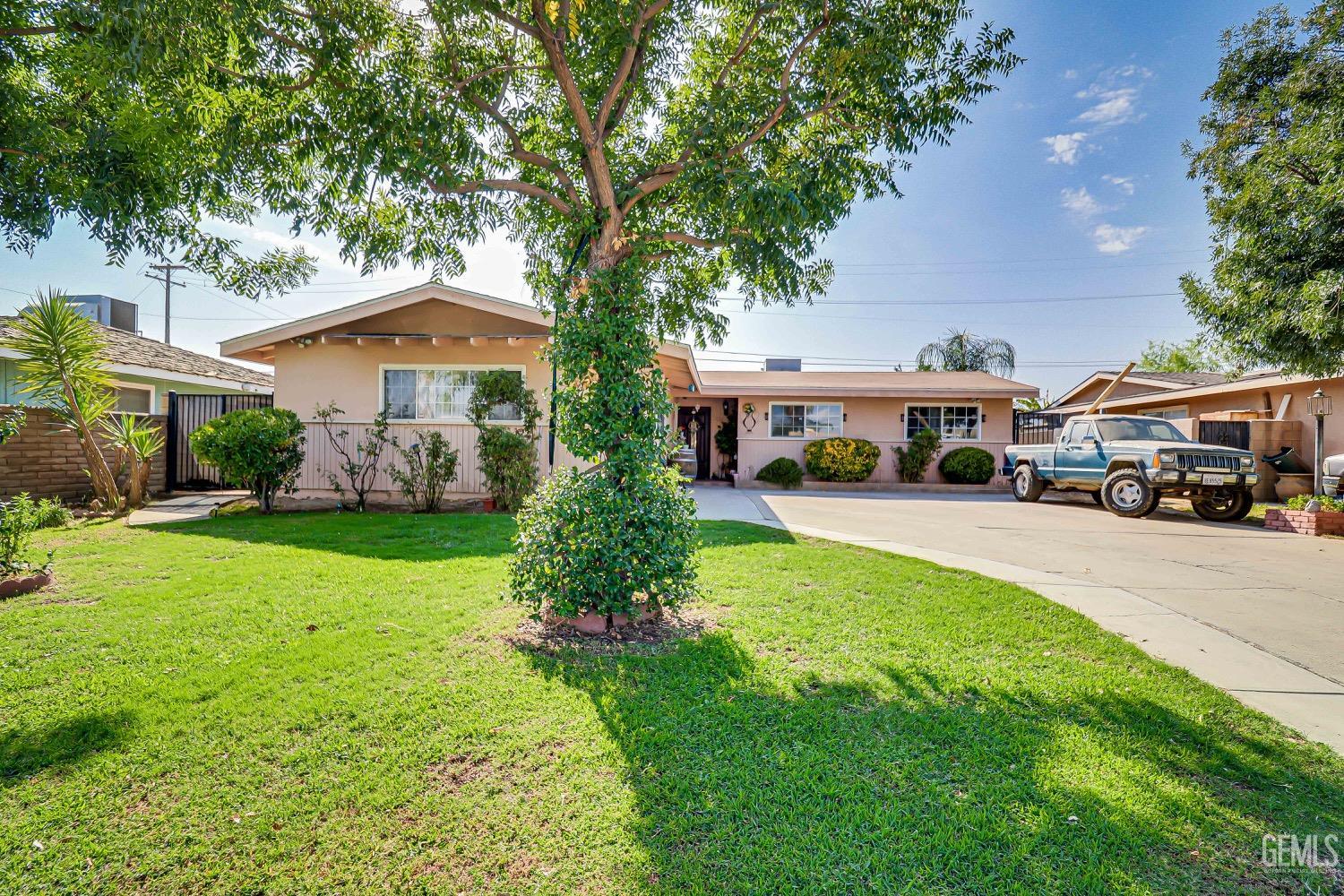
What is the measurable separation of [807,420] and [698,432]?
335 cm

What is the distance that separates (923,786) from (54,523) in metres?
10.9

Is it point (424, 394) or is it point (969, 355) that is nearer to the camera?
point (424, 394)

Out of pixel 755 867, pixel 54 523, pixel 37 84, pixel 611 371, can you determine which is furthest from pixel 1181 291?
pixel 54 523

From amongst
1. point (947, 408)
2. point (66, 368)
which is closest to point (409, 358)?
point (66, 368)

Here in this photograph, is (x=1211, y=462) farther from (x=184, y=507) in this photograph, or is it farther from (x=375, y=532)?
(x=184, y=507)

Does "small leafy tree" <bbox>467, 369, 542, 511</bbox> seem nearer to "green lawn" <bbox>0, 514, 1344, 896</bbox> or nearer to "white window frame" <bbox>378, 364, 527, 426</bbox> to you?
"white window frame" <bbox>378, 364, 527, 426</bbox>

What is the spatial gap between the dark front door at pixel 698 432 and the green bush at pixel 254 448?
10.3 metres

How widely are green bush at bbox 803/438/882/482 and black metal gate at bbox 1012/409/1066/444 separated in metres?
6.12

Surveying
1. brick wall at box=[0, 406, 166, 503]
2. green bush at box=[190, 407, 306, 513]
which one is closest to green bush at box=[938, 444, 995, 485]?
green bush at box=[190, 407, 306, 513]

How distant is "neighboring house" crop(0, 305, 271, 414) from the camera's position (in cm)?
1112

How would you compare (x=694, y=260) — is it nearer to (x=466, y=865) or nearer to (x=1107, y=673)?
(x=1107, y=673)

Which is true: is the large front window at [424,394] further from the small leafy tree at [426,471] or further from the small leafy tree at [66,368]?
the small leafy tree at [66,368]

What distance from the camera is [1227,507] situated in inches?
396

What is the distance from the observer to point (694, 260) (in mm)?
6289
